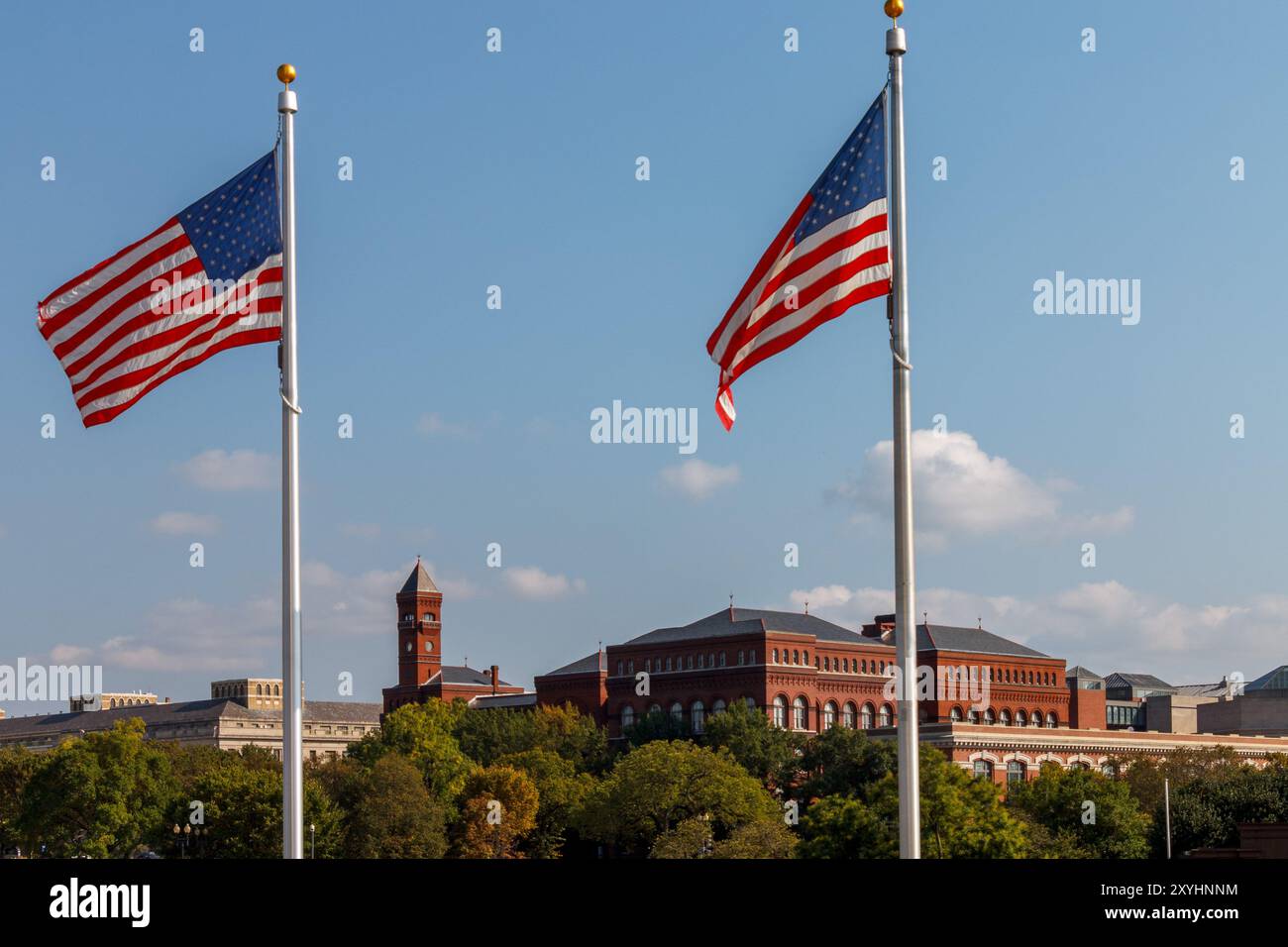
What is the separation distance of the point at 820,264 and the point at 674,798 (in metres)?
92.7

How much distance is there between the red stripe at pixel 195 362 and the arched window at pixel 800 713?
141 meters

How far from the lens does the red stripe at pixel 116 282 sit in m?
25.6

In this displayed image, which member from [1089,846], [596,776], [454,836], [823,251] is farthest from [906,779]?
[596,776]

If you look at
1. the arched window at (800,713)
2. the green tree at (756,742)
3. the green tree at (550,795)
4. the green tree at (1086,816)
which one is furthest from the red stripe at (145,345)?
the arched window at (800,713)

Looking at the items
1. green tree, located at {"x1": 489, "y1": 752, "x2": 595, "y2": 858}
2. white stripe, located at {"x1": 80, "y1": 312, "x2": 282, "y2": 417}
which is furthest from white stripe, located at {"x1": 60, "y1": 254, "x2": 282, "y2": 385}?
Result: green tree, located at {"x1": 489, "y1": 752, "x2": 595, "y2": 858}

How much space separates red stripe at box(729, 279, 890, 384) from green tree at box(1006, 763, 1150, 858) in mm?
85899

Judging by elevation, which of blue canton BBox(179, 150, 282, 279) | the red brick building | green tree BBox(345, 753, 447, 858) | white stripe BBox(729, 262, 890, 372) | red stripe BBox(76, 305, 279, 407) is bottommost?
green tree BBox(345, 753, 447, 858)

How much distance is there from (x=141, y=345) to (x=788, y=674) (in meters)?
142

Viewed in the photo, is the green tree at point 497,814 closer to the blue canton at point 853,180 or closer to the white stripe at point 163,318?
the white stripe at point 163,318

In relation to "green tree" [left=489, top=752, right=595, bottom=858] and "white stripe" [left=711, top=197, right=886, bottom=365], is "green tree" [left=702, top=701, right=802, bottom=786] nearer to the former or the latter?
"green tree" [left=489, top=752, right=595, bottom=858]

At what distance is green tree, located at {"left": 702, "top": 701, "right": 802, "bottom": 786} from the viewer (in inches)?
5625

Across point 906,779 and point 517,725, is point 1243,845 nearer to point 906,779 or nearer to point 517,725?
point 906,779

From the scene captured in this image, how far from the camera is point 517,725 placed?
520ft

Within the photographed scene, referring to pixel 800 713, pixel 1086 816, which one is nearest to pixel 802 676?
pixel 800 713
